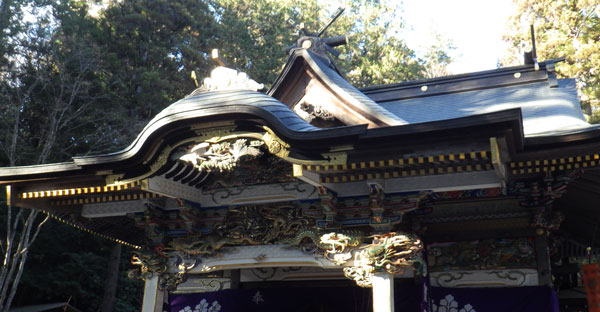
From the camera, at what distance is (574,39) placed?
51.9 ft

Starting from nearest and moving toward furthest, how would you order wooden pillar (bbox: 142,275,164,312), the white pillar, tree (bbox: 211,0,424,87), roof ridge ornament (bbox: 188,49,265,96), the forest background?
the white pillar < roof ridge ornament (bbox: 188,49,265,96) < wooden pillar (bbox: 142,275,164,312) < the forest background < tree (bbox: 211,0,424,87)

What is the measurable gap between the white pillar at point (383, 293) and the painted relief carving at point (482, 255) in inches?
62.8

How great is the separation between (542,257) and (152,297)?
5036 millimetres

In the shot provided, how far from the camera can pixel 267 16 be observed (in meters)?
25.2

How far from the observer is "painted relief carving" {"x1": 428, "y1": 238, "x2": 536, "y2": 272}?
21.2ft

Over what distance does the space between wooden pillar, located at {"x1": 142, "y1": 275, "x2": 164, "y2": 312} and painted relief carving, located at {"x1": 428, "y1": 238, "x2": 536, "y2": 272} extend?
3.68 metres

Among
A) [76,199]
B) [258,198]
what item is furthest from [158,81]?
[258,198]

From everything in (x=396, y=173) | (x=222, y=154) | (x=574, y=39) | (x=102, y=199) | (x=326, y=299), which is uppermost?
(x=574, y=39)

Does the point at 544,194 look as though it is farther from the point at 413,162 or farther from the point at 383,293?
the point at 383,293

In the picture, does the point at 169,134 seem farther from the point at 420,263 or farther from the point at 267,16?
the point at 267,16

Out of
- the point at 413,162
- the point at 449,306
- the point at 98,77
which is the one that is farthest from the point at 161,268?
the point at 98,77

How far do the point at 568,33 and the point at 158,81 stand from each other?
14.4m

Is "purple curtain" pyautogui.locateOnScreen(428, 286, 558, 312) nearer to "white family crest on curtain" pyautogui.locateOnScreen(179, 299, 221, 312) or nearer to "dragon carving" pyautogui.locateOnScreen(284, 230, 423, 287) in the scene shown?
"dragon carving" pyautogui.locateOnScreen(284, 230, 423, 287)

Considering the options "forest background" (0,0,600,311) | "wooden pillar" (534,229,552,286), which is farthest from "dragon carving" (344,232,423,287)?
Answer: "forest background" (0,0,600,311)
